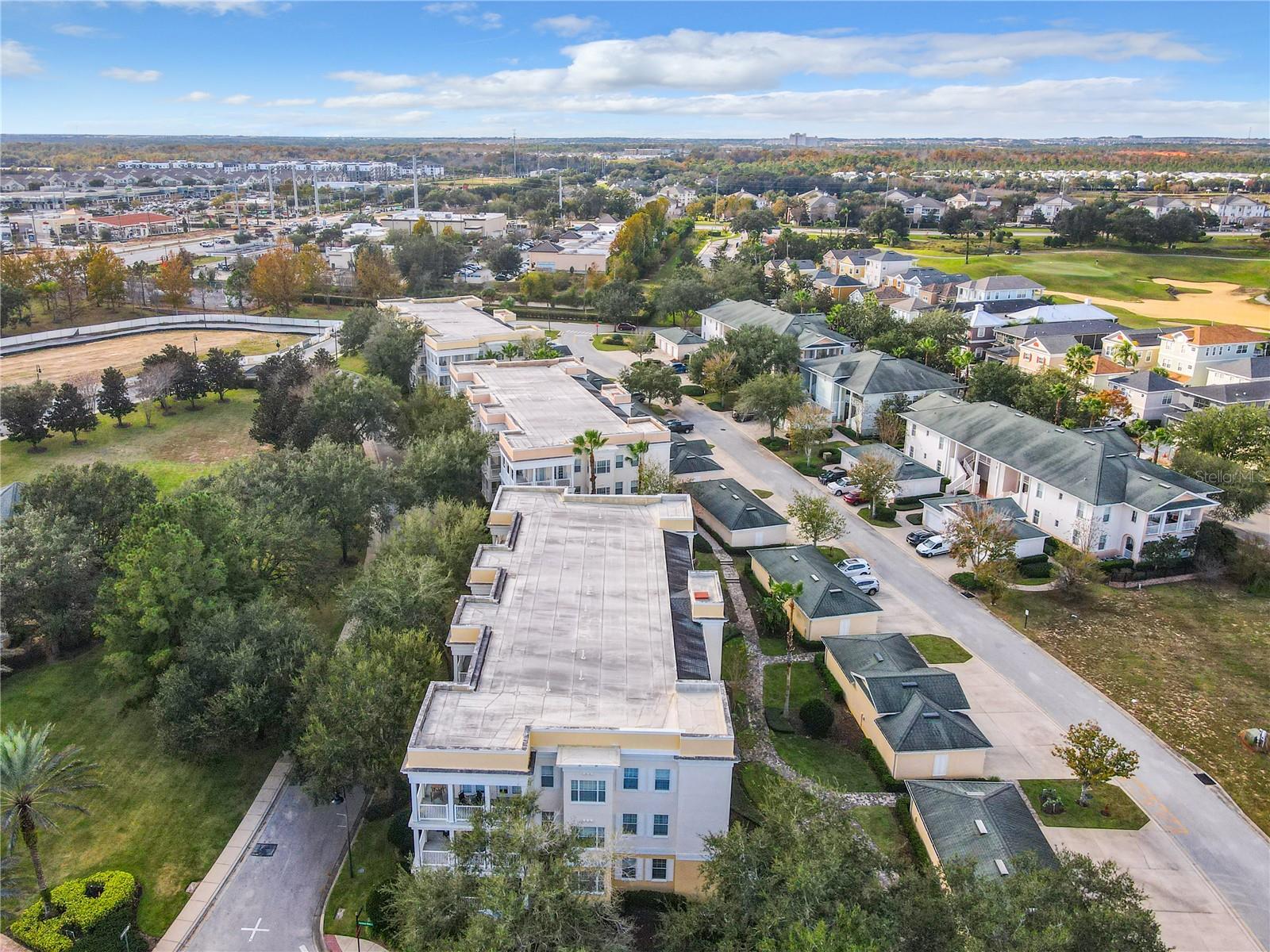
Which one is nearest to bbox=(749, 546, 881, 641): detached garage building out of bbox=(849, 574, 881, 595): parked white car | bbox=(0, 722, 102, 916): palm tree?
bbox=(849, 574, 881, 595): parked white car

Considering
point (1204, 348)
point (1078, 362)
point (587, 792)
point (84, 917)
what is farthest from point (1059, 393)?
point (84, 917)

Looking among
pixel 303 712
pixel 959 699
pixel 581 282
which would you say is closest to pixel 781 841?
pixel 959 699

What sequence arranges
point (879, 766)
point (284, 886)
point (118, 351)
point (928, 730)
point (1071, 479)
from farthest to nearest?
point (118, 351)
point (1071, 479)
point (879, 766)
point (928, 730)
point (284, 886)

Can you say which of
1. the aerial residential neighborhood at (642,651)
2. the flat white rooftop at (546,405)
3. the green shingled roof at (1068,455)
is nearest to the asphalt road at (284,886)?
the aerial residential neighborhood at (642,651)

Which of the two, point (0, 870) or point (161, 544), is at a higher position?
point (161, 544)

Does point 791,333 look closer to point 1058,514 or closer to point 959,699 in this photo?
point 1058,514

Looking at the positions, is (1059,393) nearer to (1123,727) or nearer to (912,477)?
(912,477)
